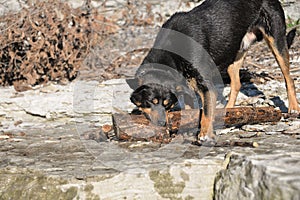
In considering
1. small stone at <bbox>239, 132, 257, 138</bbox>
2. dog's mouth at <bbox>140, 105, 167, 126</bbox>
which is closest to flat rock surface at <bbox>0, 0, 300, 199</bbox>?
small stone at <bbox>239, 132, 257, 138</bbox>

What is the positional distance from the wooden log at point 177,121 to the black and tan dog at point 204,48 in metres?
0.07

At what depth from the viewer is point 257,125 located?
4.60 meters

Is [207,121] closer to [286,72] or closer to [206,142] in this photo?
[206,142]

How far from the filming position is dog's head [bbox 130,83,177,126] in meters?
4.59

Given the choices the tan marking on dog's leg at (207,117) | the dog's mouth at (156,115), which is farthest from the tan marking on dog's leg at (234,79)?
the dog's mouth at (156,115)

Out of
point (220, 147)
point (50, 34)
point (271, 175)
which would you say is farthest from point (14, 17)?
point (271, 175)

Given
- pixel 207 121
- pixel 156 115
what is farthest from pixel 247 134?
Answer: pixel 156 115

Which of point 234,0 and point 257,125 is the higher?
point 234,0

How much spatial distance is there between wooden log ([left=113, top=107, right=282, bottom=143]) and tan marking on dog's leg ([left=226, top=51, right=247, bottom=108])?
970 millimetres

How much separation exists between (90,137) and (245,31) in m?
1.93

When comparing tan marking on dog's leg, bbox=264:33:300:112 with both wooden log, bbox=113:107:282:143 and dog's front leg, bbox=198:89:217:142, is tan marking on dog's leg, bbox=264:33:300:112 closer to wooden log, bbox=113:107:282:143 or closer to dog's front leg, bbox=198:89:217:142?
wooden log, bbox=113:107:282:143

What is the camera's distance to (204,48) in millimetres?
4840

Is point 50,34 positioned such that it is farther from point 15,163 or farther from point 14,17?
point 15,163

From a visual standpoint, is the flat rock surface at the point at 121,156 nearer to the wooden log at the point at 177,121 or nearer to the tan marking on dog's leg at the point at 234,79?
the wooden log at the point at 177,121
